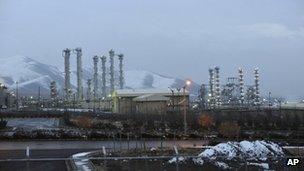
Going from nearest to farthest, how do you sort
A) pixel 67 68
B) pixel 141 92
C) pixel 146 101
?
pixel 146 101
pixel 141 92
pixel 67 68

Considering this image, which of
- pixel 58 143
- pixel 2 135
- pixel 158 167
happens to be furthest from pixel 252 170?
pixel 2 135

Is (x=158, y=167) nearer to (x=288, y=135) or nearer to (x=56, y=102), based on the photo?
(x=288, y=135)

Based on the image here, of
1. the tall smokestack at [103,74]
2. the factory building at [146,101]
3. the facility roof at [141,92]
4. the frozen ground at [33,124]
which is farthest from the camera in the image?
the tall smokestack at [103,74]

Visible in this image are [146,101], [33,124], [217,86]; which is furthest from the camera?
[217,86]

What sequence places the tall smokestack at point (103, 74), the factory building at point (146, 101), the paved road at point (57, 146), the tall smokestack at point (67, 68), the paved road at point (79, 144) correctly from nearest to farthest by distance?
1. the paved road at point (57, 146)
2. the paved road at point (79, 144)
3. the factory building at point (146, 101)
4. the tall smokestack at point (67, 68)
5. the tall smokestack at point (103, 74)

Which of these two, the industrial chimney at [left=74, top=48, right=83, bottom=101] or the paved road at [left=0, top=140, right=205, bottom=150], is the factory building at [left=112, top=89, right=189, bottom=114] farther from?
the paved road at [left=0, top=140, right=205, bottom=150]

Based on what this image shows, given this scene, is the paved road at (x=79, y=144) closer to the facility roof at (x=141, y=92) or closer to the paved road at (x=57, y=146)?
the paved road at (x=57, y=146)

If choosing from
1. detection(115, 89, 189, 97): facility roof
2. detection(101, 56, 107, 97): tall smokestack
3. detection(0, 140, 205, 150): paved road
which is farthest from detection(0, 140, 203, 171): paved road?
detection(101, 56, 107, 97): tall smokestack

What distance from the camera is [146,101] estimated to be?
347ft

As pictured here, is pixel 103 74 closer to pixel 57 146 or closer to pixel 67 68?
pixel 67 68

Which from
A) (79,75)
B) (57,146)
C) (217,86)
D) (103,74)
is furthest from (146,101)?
(57,146)

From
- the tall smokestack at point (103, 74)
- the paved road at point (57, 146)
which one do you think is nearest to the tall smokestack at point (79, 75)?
the tall smokestack at point (103, 74)

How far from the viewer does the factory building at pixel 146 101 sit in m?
102

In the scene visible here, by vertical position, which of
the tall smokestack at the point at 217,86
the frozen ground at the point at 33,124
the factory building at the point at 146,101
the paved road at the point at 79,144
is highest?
the tall smokestack at the point at 217,86
